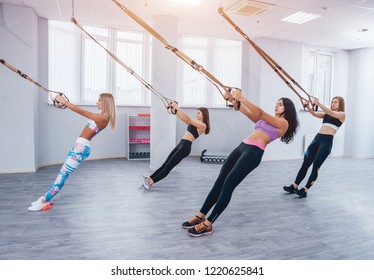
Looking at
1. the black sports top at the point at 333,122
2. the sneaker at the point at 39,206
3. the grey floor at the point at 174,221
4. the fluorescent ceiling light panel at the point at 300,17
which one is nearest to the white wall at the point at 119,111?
the grey floor at the point at 174,221

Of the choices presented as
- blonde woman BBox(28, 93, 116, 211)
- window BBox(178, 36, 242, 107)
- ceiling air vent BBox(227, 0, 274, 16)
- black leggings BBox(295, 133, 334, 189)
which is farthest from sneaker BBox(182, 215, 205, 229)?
window BBox(178, 36, 242, 107)

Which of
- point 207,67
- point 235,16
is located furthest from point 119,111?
point 235,16

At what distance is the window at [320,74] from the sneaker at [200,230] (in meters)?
6.83

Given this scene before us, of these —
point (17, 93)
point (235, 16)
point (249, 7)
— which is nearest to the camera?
point (249, 7)

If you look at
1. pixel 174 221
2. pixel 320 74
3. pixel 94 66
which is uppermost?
pixel 320 74

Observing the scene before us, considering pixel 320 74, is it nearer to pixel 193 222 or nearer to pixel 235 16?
pixel 235 16

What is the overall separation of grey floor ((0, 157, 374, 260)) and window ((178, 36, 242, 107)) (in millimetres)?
3276

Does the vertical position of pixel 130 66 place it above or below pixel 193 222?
above

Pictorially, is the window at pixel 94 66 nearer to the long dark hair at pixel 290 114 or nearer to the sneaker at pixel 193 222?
the sneaker at pixel 193 222

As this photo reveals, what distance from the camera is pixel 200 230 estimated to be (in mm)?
2695

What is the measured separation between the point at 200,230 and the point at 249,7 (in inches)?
159

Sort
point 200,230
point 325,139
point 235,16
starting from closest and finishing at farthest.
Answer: point 200,230 → point 325,139 → point 235,16

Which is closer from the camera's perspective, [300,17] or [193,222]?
[193,222]

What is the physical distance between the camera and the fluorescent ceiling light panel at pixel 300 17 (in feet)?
18.1
